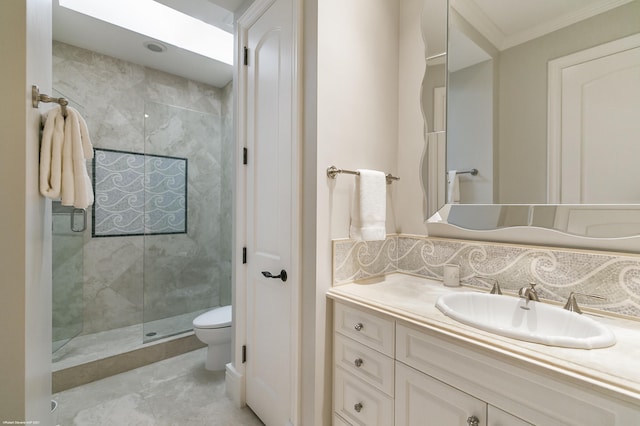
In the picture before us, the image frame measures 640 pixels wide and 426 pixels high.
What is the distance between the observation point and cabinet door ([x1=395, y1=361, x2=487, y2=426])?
840mm

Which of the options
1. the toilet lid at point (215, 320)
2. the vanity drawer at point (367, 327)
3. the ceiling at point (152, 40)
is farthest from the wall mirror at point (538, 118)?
the toilet lid at point (215, 320)

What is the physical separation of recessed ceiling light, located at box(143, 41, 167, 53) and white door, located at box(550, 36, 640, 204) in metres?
2.82

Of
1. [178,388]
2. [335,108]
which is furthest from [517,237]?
[178,388]

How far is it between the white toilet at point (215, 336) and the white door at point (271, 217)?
0.46 meters

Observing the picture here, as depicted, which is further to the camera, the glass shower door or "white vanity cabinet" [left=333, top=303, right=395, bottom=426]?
the glass shower door

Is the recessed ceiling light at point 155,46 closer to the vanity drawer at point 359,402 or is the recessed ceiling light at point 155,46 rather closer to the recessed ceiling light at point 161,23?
the recessed ceiling light at point 161,23

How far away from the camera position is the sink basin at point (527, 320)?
0.77m

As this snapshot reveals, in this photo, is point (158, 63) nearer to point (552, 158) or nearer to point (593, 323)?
point (552, 158)

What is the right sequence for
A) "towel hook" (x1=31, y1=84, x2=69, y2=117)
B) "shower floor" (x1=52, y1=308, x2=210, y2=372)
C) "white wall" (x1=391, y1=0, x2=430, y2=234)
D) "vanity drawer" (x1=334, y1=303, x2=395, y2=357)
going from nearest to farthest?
1. "towel hook" (x1=31, y1=84, x2=69, y2=117)
2. "vanity drawer" (x1=334, y1=303, x2=395, y2=357)
3. "white wall" (x1=391, y1=0, x2=430, y2=234)
4. "shower floor" (x1=52, y1=308, x2=210, y2=372)

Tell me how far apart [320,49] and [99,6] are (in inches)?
79.0

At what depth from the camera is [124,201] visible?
269cm

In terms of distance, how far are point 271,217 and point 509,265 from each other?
119 centimetres

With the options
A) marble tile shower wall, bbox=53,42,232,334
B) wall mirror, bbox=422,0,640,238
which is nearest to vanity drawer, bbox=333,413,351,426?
wall mirror, bbox=422,0,640,238

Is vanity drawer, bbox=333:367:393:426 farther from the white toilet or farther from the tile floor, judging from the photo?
the white toilet
